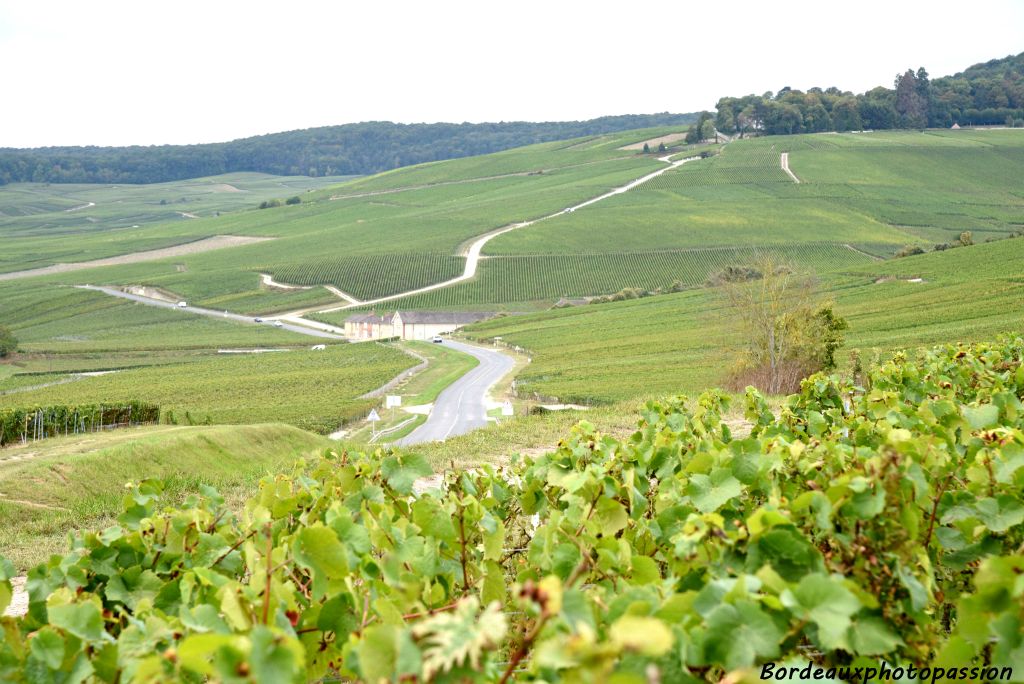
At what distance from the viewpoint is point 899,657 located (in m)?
3.62

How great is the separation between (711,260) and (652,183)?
53.8m

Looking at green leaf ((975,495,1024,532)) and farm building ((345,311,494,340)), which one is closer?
green leaf ((975,495,1024,532))

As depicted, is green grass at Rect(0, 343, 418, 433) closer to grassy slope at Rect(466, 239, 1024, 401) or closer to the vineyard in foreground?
grassy slope at Rect(466, 239, 1024, 401)

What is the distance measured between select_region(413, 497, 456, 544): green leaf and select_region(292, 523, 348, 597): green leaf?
50.1 inches

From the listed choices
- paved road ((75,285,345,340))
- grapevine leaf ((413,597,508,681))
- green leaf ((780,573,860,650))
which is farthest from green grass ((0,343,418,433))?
grapevine leaf ((413,597,508,681))

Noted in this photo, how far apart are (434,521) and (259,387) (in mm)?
63657

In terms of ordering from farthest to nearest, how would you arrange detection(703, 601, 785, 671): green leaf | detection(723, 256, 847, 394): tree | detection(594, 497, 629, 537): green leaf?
detection(723, 256, 847, 394): tree, detection(594, 497, 629, 537): green leaf, detection(703, 601, 785, 671): green leaf

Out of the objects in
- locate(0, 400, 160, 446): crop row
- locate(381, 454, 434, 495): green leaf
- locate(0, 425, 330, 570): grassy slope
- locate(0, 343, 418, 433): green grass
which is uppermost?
locate(381, 454, 434, 495): green leaf

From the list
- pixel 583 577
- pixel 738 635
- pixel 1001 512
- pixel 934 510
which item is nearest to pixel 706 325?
pixel 1001 512

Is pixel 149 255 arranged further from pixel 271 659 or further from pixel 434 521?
pixel 271 659

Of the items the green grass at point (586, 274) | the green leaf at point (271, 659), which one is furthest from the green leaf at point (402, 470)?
the green grass at point (586, 274)

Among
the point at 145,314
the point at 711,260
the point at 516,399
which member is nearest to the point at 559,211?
the point at 711,260

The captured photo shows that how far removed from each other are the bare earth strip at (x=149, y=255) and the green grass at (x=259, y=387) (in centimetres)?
8542

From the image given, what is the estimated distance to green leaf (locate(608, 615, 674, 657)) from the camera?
1.98m
